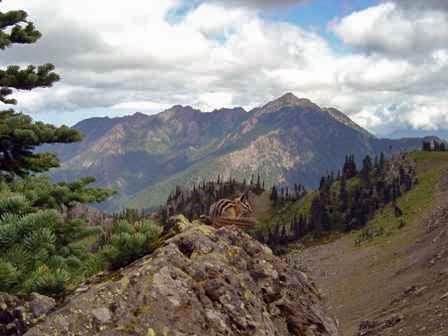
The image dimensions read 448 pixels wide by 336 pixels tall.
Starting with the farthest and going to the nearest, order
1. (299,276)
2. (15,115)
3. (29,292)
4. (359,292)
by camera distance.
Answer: (359,292)
(15,115)
(299,276)
(29,292)

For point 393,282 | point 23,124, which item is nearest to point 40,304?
point 23,124

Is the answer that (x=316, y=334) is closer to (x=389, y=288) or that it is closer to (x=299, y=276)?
(x=299, y=276)

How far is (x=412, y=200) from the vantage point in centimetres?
17175

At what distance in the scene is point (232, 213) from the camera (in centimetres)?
1147

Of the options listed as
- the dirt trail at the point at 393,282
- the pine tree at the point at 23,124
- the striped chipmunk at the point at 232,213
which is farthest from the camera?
the dirt trail at the point at 393,282

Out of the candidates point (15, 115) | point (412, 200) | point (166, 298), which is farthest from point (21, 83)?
point (412, 200)

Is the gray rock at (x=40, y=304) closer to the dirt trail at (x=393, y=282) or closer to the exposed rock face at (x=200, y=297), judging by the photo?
the exposed rock face at (x=200, y=297)

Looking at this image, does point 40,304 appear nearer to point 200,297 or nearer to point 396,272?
point 200,297

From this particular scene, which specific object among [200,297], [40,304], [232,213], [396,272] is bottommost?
[396,272]

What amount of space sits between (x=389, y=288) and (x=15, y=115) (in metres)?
56.6

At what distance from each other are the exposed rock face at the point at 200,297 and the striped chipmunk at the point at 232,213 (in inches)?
9.0

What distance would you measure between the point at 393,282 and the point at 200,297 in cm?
6359

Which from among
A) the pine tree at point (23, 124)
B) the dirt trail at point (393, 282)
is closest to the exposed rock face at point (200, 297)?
the pine tree at point (23, 124)

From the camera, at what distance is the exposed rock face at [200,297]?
8039 mm
